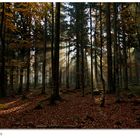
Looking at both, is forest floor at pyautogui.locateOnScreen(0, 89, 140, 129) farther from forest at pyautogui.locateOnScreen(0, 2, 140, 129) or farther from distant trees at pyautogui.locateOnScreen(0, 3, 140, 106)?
distant trees at pyautogui.locateOnScreen(0, 3, 140, 106)

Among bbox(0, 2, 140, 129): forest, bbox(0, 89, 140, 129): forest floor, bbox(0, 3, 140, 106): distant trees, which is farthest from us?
bbox(0, 3, 140, 106): distant trees

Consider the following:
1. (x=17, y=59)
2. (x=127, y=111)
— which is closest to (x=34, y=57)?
(x=17, y=59)

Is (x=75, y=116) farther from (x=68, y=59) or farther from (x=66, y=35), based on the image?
(x=68, y=59)

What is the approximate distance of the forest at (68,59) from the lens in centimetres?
1234

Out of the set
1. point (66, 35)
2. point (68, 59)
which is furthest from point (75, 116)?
point (68, 59)

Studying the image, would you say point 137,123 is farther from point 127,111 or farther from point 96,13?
point 96,13

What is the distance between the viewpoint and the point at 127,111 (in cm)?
1280

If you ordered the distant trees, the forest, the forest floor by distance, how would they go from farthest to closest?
the distant trees, the forest, the forest floor

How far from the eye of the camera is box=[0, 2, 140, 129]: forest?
486 inches

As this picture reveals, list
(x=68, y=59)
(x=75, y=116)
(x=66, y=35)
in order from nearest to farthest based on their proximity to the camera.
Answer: (x=75, y=116) → (x=66, y=35) → (x=68, y=59)

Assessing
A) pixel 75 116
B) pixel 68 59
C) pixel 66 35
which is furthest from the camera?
pixel 68 59

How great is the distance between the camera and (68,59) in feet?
107

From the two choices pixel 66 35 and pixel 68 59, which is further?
pixel 68 59

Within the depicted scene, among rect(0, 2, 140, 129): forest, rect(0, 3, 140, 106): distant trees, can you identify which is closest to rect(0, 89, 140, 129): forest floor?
rect(0, 2, 140, 129): forest
